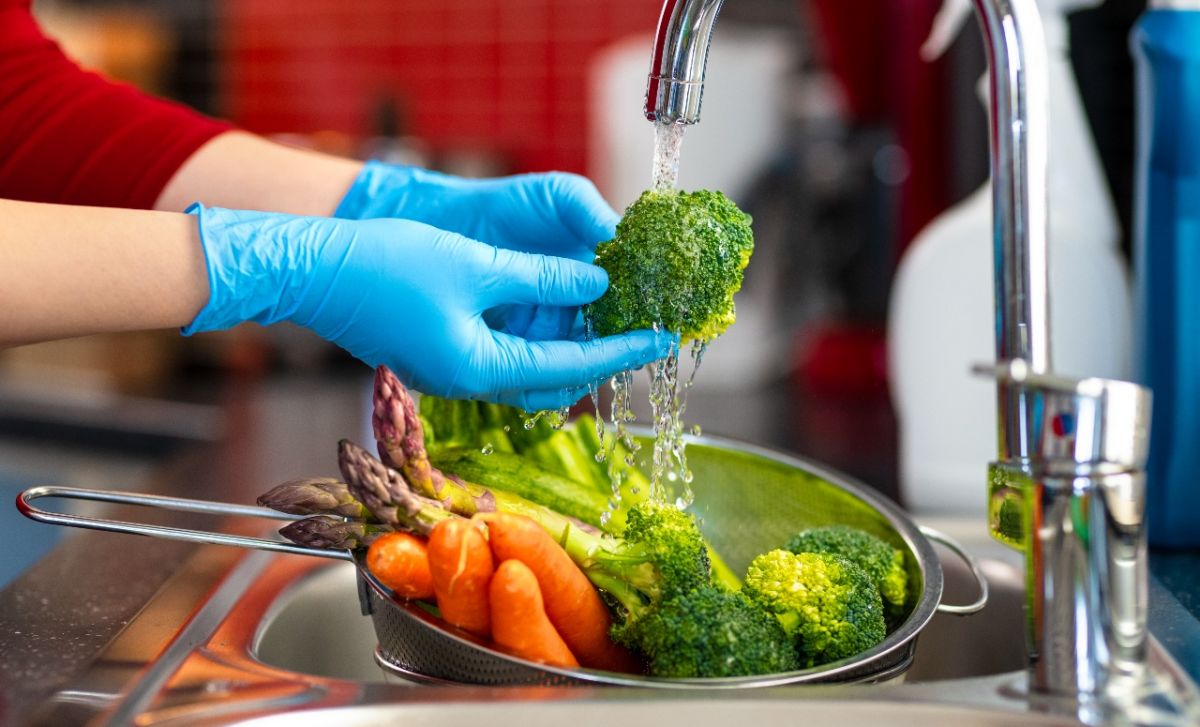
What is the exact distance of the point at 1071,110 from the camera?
1278mm

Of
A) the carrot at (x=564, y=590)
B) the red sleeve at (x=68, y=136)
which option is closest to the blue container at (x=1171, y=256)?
the carrot at (x=564, y=590)

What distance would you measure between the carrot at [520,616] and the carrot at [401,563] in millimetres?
59

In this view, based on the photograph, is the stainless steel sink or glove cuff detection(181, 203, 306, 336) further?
glove cuff detection(181, 203, 306, 336)

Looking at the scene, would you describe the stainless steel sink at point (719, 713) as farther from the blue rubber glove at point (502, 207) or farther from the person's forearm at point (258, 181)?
the person's forearm at point (258, 181)

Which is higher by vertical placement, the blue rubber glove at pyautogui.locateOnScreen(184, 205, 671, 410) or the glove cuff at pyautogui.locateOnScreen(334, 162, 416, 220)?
the glove cuff at pyautogui.locateOnScreen(334, 162, 416, 220)

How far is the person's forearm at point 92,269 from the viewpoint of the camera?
90 cm

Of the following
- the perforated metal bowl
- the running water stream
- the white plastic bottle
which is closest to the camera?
the perforated metal bowl

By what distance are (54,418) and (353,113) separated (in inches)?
59.7

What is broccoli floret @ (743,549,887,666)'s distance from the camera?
2.83ft

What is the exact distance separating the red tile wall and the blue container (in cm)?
233

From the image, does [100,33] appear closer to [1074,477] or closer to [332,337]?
[332,337]

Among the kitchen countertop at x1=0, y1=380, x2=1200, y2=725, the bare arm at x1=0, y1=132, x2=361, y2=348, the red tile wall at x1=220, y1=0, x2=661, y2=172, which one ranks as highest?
the red tile wall at x1=220, y1=0, x2=661, y2=172

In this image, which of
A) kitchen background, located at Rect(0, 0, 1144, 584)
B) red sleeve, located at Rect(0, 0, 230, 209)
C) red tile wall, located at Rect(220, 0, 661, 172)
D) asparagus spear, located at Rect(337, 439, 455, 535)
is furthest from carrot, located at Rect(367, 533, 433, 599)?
red tile wall, located at Rect(220, 0, 661, 172)

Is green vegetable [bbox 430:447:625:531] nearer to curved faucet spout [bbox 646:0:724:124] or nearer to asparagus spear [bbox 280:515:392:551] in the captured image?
asparagus spear [bbox 280:515:392:551]
